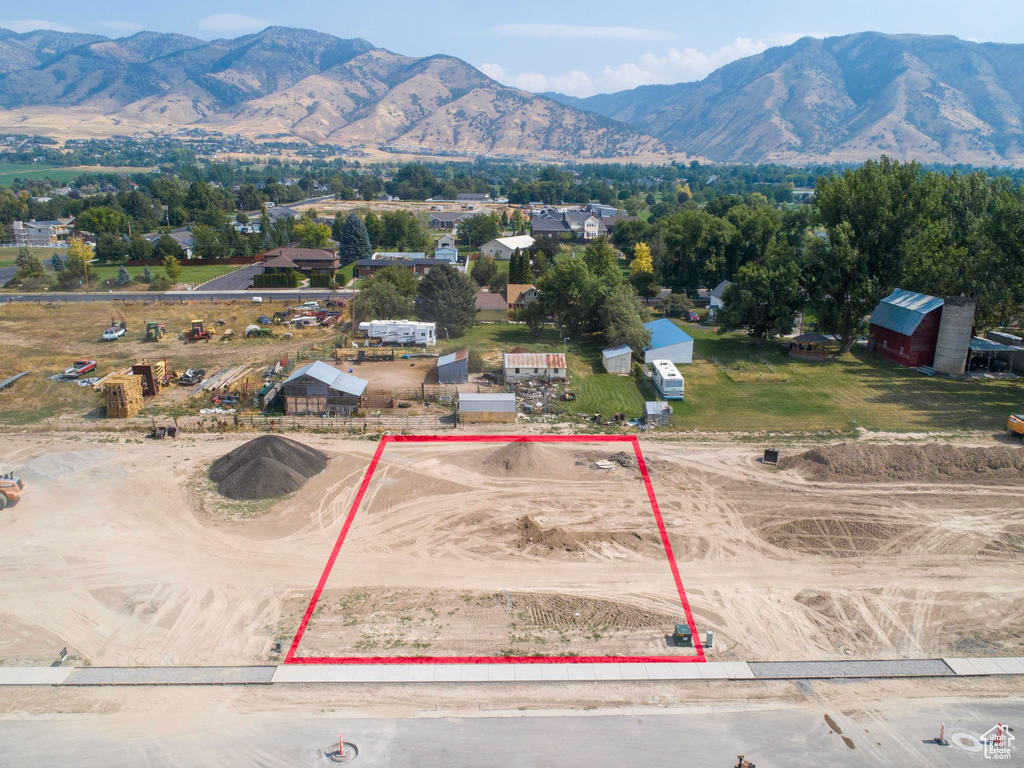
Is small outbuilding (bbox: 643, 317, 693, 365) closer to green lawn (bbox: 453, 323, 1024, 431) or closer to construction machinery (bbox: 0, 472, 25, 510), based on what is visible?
green lawn (bbox: 453, 323, 1024, 431)

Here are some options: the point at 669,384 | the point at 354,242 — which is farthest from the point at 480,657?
the point at 354,242

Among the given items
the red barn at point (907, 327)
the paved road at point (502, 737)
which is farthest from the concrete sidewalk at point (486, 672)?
the red barn at point (907, 327)

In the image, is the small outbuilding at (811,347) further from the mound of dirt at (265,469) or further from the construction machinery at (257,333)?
→ the construction machinery at (257,333)

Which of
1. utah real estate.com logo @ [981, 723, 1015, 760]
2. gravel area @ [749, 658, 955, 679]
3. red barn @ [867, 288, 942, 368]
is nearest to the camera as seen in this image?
utah real estate.com logo @ [981, 723, 1015, 760]

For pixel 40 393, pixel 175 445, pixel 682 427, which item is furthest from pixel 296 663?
pixel 40 393

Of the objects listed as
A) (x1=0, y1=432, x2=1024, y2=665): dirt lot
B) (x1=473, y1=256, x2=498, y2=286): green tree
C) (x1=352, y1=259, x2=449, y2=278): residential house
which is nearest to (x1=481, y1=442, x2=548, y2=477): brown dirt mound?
(x1=0, y1=432, x2=1024, y2=665): dirt lot

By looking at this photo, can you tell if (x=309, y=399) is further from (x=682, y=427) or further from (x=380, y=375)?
(x=682, y=427)
